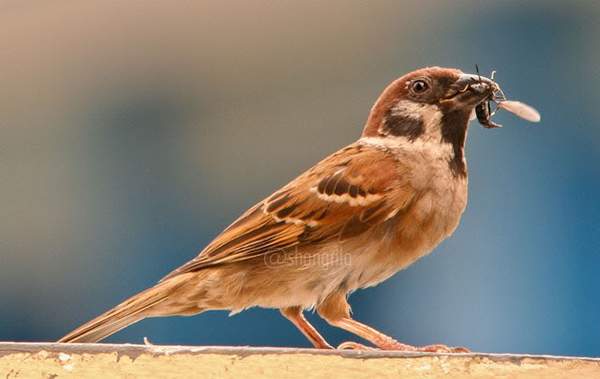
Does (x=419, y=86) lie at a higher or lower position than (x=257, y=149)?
higher

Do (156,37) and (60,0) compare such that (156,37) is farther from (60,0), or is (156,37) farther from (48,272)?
(48,272)

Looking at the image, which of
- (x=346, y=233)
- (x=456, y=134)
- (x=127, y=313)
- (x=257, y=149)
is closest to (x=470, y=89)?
(x=456, y=134)

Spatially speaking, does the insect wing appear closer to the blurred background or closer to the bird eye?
the bird eye

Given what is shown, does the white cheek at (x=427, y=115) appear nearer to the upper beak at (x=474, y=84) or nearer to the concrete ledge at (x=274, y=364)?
the upper beak at (x=474, y=84)

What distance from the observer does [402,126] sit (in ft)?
7.91

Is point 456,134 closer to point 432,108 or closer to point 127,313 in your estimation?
point 432,108

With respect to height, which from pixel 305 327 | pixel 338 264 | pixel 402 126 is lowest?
pixel 305 327

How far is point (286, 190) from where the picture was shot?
240 cm

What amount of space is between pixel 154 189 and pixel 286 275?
6.29 feet

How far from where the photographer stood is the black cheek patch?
238 cm

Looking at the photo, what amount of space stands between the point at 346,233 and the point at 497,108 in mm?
327

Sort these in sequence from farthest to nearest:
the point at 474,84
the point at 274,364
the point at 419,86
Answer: the point at 419,86 → the point at 474,84 → the point at 274,364

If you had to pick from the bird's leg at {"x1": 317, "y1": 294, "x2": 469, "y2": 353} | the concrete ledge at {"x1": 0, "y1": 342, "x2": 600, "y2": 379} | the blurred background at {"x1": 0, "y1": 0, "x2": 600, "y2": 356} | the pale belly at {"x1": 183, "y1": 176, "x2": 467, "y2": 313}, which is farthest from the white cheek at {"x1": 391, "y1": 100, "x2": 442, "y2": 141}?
the blurred background at {"x1": 0, "y1": 0, "x2": 600, "y2": 356}

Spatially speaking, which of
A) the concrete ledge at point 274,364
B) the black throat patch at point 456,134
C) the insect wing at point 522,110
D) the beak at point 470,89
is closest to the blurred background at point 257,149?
the black throat patch at point 456,134
